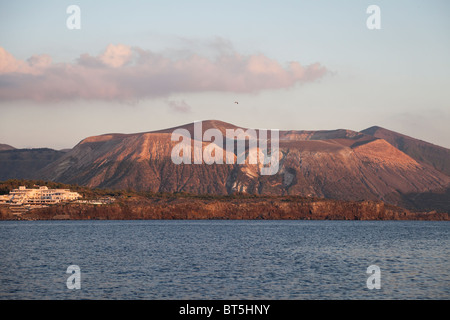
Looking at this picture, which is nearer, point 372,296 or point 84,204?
point 372,296

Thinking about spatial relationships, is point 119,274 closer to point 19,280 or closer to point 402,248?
point 19,280

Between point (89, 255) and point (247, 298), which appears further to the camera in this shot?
point (89, 255)

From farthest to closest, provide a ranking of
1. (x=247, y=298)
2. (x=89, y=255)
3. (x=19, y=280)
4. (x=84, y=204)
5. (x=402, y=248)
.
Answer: (x=84, y=204)
(x=402, y=248)
(x=89, y=255)
(x=19, y=280)
(x=247, y=298)

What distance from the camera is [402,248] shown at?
281 feet

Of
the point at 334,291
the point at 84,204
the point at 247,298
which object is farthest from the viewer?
the point at 84,204

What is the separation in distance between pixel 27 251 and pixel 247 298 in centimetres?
4247

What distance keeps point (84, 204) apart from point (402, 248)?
13454 cm

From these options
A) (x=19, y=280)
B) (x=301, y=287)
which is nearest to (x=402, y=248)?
(x=301, y=287)
